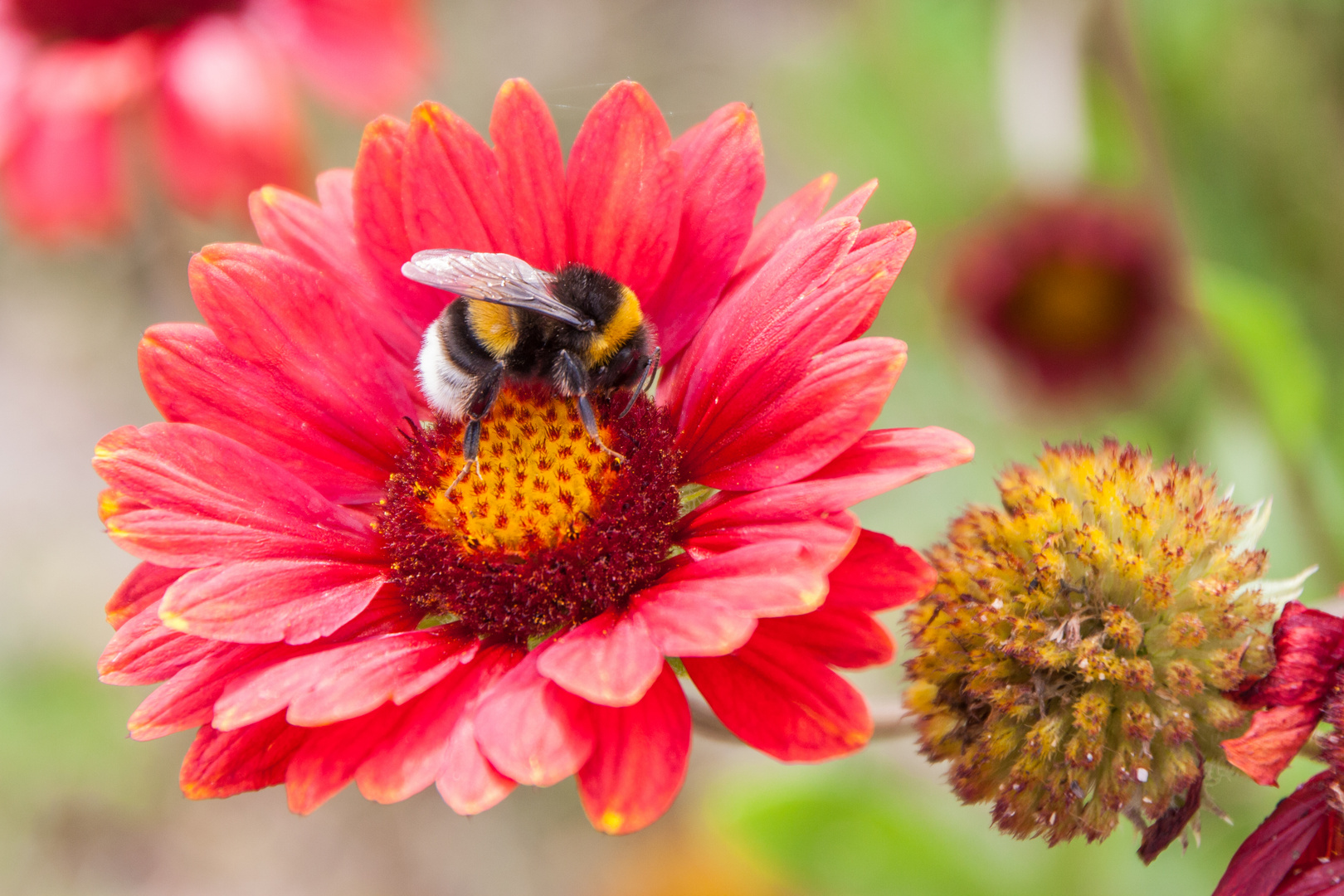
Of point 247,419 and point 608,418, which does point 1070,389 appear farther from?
point 247,419

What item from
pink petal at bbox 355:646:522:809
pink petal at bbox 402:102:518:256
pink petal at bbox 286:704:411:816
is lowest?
pink petal at bbox 286:704:411:816

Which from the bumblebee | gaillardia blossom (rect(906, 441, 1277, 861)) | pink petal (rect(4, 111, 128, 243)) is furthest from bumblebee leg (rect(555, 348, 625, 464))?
pink petal (rect(4, 111, 128, 243))

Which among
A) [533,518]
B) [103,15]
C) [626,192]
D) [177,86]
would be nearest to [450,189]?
[626,192]

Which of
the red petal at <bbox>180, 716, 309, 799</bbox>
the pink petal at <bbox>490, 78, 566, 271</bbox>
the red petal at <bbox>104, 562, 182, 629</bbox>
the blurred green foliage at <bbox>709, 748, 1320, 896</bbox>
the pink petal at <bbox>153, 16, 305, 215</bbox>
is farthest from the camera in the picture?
the pink petal at <bbox>153, 16, 305, 215</bbox>

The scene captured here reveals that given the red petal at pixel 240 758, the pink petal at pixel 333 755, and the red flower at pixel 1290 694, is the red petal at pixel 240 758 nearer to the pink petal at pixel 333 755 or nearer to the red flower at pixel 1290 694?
the pink petal at pixel 333 755

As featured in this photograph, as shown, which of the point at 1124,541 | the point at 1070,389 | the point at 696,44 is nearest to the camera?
the point at 1124,541

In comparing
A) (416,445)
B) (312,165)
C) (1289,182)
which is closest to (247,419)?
(416,445)

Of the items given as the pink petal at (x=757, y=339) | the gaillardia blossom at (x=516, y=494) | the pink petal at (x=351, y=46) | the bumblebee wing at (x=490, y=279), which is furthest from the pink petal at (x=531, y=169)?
the pink petal at (x=351, y=46)

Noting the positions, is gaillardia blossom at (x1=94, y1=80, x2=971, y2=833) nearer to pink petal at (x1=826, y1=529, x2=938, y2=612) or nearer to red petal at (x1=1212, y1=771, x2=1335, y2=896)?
pink petal at (x1=826, y1=529, x2=938, y2=612)
